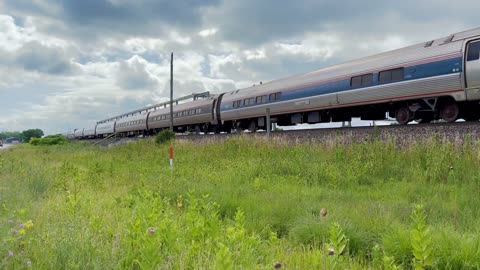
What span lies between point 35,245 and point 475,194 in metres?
6.82

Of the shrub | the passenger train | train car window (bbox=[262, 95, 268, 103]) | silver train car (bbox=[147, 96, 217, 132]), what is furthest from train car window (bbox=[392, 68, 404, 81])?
silver train car (bbox=[147, 96, 217, 132])

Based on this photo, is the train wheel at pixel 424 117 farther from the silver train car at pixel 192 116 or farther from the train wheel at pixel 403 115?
the silver train car at pixel 192 116

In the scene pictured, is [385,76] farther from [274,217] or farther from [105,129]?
[105,129]

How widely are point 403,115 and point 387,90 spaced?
3.94 feet

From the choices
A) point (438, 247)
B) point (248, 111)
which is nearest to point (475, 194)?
point (438, 247)

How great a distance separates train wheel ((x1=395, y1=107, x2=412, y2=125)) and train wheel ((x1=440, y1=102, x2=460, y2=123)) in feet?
3.78

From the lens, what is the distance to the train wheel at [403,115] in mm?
13684

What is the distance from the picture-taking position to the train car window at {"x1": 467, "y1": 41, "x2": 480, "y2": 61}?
36.0 ft

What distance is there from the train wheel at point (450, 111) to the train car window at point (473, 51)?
5.61 feet

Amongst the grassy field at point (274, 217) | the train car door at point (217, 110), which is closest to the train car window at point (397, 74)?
the grassy field at point (274, 217)

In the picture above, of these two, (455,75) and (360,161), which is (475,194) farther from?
(455,75)

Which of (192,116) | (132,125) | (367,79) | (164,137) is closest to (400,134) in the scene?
Result: (367,79)

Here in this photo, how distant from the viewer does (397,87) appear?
525 inches

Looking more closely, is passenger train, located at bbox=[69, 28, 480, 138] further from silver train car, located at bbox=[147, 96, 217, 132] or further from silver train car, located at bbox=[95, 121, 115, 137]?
silver train car, located at bbox=[95, 121, 115, 137]
